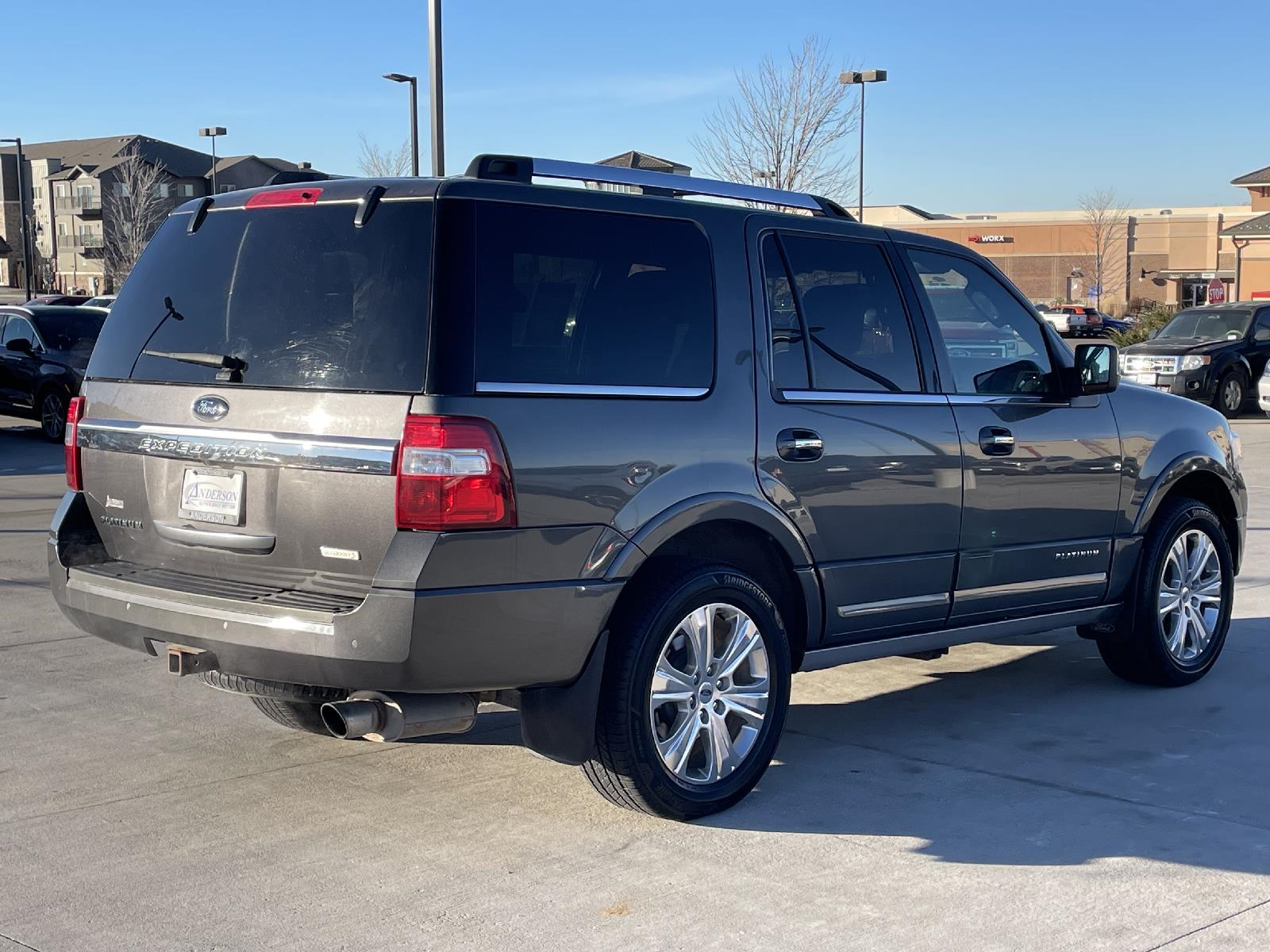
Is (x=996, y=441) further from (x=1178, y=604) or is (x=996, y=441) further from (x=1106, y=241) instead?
(x=1106, y=241)

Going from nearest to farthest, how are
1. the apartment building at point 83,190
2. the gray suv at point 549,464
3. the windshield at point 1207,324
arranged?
Answer: the gray suv at point 549,464 < the windshield at point 1207,324 < the apartment building at point 83,190

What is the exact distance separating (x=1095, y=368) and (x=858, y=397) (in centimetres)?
143

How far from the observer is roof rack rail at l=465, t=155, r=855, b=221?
471 cm

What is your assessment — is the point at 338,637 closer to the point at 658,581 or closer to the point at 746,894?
the point at 658,581

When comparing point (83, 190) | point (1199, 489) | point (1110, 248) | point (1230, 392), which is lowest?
point (1230, 392)

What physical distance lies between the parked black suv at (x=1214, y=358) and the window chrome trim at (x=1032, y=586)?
1782 centimetres

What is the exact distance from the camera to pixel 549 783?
17.5ft

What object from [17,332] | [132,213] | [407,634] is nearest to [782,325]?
[407,634]

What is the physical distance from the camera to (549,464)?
14.5ft

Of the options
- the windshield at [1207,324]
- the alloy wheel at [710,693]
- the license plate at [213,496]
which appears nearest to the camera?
the license plate at [213,496]

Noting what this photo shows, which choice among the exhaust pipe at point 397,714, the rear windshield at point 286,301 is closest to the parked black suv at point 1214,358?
the rear windshield at point 286,301

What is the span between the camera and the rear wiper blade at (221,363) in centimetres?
466

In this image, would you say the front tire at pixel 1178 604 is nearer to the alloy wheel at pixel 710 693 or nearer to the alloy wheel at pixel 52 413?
the alloy wheel at pixel 710 693

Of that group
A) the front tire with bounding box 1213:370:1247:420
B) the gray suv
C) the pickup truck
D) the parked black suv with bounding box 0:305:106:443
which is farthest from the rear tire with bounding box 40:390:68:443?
the pickup truck
